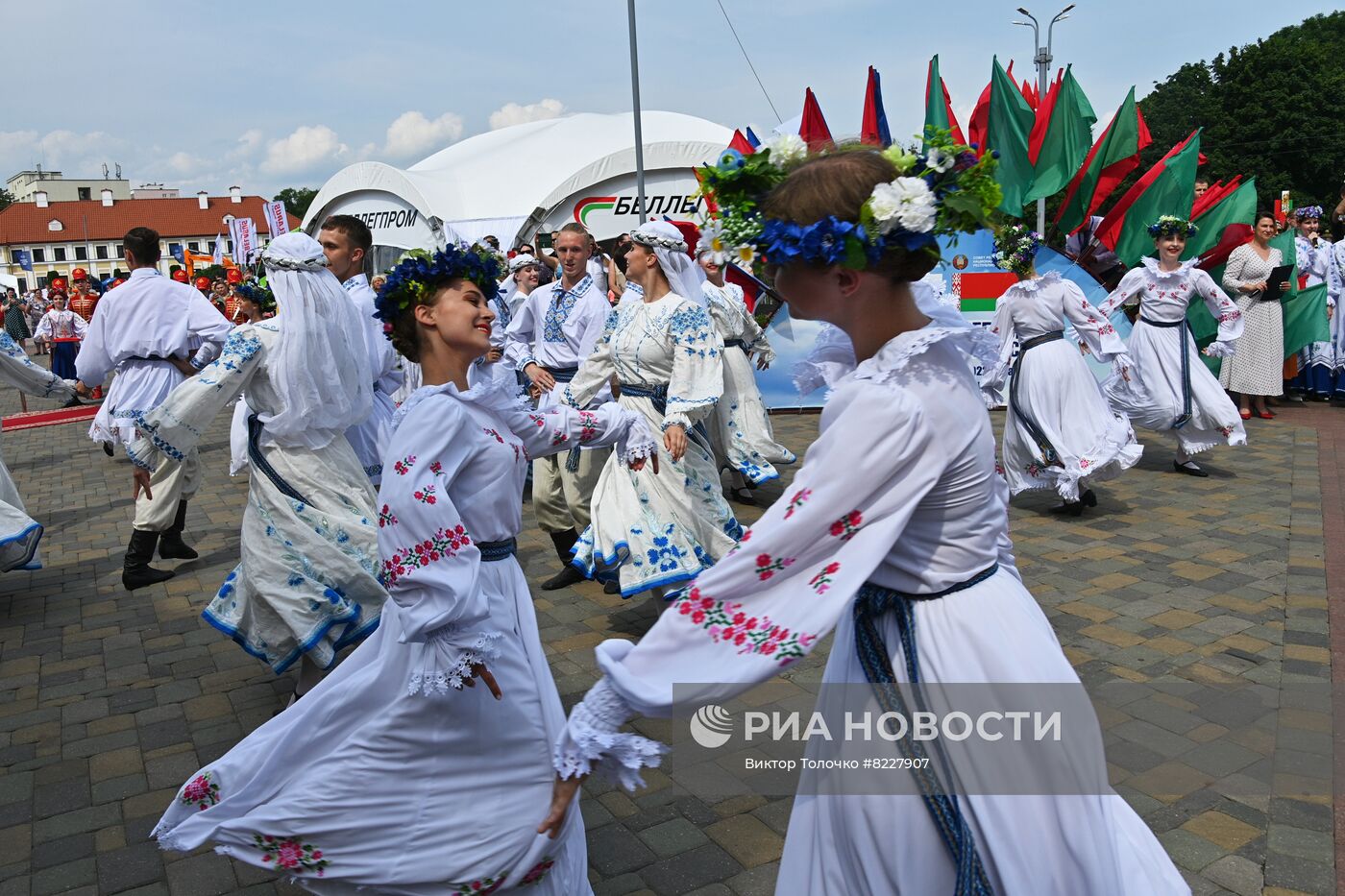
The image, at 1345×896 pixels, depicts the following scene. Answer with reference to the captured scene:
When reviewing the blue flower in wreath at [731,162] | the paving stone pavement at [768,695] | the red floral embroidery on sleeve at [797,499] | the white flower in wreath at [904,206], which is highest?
the blue flower in wreath at [731,162]

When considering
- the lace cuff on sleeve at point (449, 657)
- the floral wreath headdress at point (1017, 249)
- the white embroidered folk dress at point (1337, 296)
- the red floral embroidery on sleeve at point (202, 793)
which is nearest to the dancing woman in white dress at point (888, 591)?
the lace cuff on sleeve at point (449, 657)

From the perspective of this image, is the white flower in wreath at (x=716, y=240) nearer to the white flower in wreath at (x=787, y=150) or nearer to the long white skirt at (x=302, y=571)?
the white flower in wreath at (x=787, y=150)

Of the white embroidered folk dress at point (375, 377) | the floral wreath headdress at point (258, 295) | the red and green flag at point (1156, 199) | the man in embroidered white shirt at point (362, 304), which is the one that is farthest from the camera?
the red and green flag at point (1156, 199)

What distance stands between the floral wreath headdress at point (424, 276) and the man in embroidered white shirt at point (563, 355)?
282 cm

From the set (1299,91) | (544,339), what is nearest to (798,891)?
(544,339)

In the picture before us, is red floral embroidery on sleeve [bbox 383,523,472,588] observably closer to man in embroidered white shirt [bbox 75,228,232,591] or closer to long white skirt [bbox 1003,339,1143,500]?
man in embroidered white shirt [bbox 75,228,232,591]

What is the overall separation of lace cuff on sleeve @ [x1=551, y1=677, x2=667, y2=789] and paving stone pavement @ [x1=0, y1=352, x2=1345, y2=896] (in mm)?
1355

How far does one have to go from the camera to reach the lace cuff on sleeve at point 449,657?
248cm

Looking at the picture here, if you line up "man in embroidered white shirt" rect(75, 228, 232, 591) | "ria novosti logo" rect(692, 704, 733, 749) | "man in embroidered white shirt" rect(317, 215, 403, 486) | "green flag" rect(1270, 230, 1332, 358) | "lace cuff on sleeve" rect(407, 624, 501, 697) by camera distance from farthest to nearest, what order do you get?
1. "green flag" rect(1270, 230, 1332, 358)
2. "man in embroidered white shirt" rect(75, 228, 232, 591)
3. "man in embroidered white shirt" rect(317, 215, 403, 486)
4. "ria novosti logo" rect(692, 704, 733, 749)
5. "lace cuff on sleeve" rect(407, 624, 501, 697)

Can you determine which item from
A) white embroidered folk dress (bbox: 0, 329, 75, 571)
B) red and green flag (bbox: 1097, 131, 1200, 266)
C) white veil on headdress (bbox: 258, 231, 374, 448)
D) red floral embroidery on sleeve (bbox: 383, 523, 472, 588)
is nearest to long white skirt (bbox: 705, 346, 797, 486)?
white veil on headdress (bbox: 258, 231, 374, 448)

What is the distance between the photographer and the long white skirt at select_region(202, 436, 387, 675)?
436cm

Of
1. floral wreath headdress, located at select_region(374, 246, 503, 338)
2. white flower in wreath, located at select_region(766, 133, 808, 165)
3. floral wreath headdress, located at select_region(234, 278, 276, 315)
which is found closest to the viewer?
white flower in wreath, located at select_region(766, 133, 808, 165)

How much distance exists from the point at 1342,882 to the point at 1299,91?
A: 44.7m

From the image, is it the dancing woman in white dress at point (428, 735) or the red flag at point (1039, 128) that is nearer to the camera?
the dancing woman in white dress at point (428, 735)
